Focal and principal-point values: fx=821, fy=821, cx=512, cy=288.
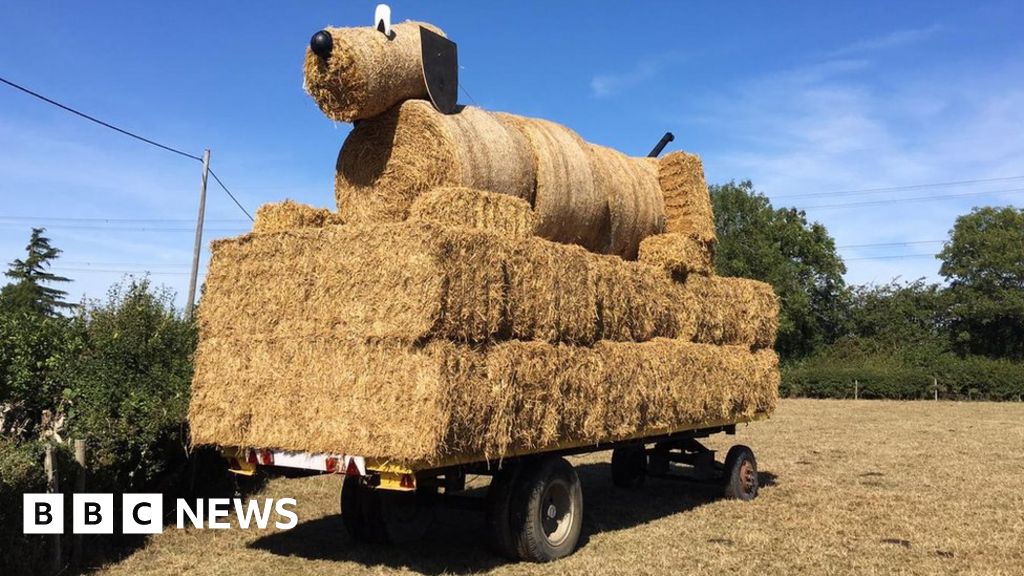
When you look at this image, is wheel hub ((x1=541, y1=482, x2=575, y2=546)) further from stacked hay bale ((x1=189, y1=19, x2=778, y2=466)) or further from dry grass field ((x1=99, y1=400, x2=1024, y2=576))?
stacked hay bale ((x1=189, y1=19, x2=778, y2=466))

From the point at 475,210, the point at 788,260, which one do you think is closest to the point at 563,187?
the point at 475,210

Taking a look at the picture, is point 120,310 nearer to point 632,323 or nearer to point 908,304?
point 632,323

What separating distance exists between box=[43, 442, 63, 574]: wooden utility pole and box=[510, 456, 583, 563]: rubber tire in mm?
3719

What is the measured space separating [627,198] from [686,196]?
108 centimetres

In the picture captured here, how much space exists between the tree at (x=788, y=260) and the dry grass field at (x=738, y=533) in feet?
125

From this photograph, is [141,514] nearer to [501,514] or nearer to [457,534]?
[457,534]

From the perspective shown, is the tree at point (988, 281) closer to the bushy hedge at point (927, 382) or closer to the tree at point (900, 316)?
the tree at point (900, 316)

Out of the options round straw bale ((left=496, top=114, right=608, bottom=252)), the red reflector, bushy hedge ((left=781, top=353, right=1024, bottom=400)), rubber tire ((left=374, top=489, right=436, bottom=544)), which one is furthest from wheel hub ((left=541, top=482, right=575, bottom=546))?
bushy hedge ((left=781, top=353, right=1024, bottom=400))

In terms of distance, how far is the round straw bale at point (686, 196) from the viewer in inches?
392

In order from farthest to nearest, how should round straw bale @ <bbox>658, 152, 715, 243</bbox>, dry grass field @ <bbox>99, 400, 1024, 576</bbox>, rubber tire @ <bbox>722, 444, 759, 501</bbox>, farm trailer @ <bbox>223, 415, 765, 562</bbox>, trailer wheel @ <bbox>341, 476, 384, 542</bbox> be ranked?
1. rubber tire @ <bbox>722, 444, 759, 501</bbox>
2. round straw bale @ <bbox>658, 152, 715, 243</bbox>
3. trailer wheel @ <bbox>341, 476, 384, 542</bbox>
4. dry grass field @ <bbox>99, 400, 1024, 576</bbox>
5. farm trailer @ <bbox>223, 415, 765, 562</bbox>

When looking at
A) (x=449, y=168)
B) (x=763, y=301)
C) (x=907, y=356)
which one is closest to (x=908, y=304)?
(x=907, y=356)

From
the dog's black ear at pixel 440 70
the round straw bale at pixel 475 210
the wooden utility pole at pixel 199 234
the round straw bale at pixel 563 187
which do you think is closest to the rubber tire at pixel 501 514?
the round straw bale at pixel 475 210

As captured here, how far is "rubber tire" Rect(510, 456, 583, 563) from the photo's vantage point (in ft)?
23.2

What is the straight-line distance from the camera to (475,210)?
22.3 feet
